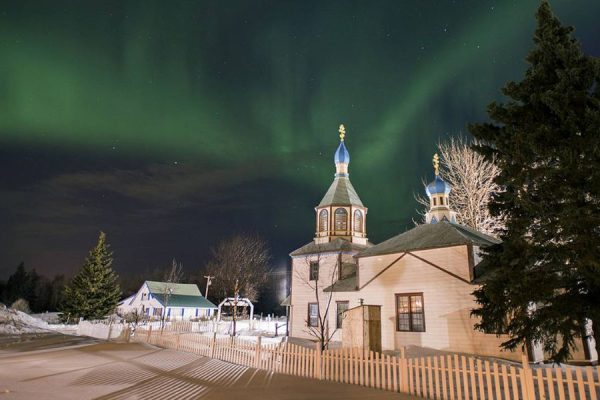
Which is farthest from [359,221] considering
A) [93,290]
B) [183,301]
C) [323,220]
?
[183,301]

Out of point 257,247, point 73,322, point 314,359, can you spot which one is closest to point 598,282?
point 314,359

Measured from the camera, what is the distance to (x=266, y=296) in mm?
94312

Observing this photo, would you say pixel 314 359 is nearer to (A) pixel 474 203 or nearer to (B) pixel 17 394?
(B) pixel 17 394

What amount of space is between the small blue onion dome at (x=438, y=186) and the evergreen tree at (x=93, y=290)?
3522 centimetres

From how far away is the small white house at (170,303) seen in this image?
204 ft

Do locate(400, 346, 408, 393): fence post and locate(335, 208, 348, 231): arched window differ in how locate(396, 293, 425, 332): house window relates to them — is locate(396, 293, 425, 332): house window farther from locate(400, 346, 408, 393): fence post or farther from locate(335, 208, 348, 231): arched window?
locate(400, 346, 408, 393): fence post

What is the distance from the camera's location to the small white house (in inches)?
2447

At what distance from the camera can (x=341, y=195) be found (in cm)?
3294

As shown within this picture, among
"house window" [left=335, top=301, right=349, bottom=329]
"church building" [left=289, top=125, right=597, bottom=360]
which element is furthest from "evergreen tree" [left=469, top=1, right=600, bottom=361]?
"house window" [left=335, top=301, right=349, bottom=329]

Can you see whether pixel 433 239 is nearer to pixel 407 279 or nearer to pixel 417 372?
pixel 407 279

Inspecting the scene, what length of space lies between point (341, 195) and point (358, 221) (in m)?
2.60

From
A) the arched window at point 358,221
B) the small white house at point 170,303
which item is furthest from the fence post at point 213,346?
the small white house at point 170,303

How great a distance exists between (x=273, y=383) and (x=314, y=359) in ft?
5.08

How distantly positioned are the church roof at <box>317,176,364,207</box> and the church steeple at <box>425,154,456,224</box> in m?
5.70
